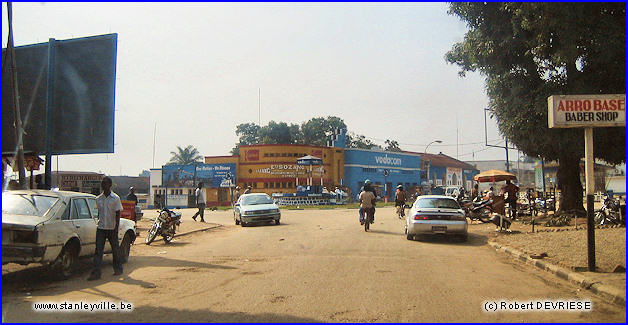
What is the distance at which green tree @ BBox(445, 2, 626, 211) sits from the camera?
15.5 m

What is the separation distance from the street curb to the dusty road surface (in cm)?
15

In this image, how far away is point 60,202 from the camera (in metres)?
9.35

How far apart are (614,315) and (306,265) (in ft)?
17.9

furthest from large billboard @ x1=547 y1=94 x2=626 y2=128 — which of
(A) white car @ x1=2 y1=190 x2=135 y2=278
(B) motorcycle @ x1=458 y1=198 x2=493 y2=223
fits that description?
(B) motorcycle @ x1=458 y1=198 x2=493 y2=223

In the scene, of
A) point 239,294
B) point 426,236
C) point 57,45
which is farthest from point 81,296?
Answer: point 426,236

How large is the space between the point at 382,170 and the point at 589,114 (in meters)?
63.5

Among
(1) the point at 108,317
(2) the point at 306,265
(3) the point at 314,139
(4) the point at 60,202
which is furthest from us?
(3) the point at 314,139

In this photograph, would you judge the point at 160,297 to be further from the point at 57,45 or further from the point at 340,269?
the point at 57,45

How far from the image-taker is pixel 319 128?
92125 mm

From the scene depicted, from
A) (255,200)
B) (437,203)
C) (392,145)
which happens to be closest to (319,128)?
(392,145)

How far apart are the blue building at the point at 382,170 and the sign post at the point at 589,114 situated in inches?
2094

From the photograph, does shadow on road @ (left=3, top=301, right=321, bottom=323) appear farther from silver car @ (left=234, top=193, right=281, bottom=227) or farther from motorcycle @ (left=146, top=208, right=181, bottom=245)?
silver car @ (left=234, top=193, right=281, bottom=227)

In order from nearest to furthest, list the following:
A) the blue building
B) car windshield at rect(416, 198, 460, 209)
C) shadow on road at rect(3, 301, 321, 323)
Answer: shadow on road at rect(3, 301, 321, 323) < car windshield at rect(416, 198, 460, 209) < the blue building

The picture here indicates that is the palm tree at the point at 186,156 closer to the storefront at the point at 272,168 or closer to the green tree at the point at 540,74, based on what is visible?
the storefront at the point at 272,168
